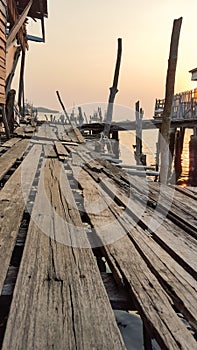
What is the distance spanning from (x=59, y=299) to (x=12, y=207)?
1565 mm

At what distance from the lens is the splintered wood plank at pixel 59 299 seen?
138 centimetres

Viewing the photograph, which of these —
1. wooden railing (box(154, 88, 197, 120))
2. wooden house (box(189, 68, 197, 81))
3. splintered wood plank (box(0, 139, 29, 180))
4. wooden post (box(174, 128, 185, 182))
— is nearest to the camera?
splintered wood plank (box(0, 139, 29, 180))

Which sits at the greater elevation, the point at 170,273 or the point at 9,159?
the point at 9,159

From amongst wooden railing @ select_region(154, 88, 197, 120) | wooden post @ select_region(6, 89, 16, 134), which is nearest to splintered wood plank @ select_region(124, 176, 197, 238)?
→ wooden post @ select_region(6, 89, 16, 134)

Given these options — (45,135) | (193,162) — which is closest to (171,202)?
(45,135)

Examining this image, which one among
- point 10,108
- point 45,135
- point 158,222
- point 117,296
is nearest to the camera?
point 117,296

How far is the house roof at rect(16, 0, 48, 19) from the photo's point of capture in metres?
13.2

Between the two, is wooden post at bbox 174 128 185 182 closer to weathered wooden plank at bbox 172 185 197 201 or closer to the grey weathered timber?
weathered wooden plank at bbox 172 185 197 201

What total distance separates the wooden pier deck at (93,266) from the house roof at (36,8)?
11.4 m

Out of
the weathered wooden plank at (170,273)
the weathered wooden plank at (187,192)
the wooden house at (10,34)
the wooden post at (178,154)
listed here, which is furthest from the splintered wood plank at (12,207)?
the wooden post at (178,154)

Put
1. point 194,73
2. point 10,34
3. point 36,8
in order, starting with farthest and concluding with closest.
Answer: point 194,73
point 36,8
point 10,34

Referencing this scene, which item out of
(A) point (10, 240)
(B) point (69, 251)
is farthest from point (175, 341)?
(A) point (10, 240)

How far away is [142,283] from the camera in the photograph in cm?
183

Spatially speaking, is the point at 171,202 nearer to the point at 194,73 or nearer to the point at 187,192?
the point at 187,192
